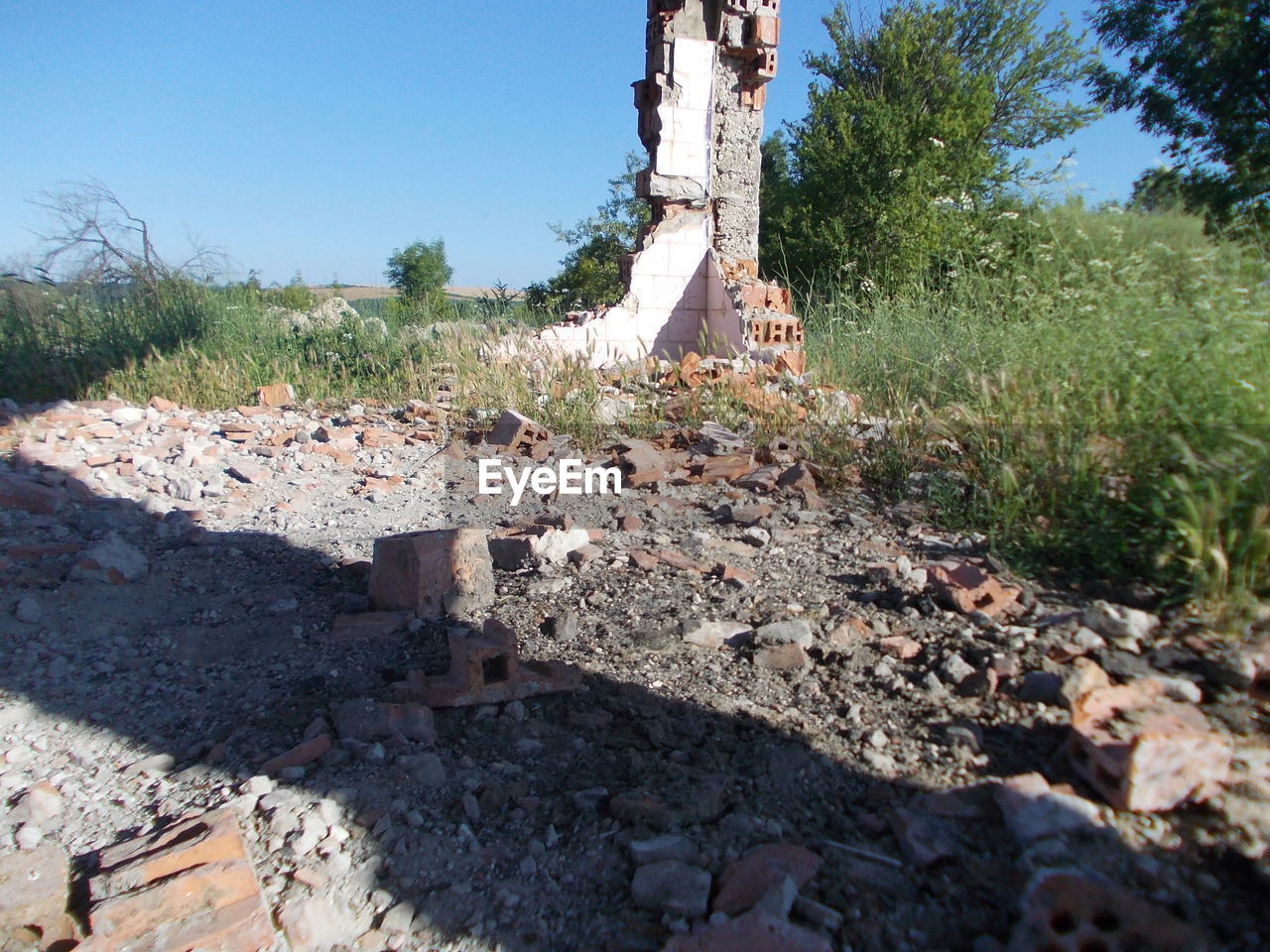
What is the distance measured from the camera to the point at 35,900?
1849 millimetres

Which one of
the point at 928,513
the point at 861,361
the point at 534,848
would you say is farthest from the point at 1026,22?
the point at 534,848

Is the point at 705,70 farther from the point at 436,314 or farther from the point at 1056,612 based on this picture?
the point at 1056,612

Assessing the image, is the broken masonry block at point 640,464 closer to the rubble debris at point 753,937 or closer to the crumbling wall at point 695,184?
the rubble debris at point 753,937

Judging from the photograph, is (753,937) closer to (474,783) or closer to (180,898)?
(474,783)

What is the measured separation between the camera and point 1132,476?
287 cm

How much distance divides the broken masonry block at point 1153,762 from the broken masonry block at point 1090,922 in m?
0.27

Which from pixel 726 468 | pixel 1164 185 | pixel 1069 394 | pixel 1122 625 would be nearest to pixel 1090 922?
pixel 1122 625

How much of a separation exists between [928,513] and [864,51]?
1947 centimetres

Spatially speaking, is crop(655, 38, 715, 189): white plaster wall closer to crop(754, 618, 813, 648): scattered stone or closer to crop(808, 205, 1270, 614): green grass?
crop(808, 205, 1270, 614): green grass

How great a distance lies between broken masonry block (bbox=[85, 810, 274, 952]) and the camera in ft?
5.88

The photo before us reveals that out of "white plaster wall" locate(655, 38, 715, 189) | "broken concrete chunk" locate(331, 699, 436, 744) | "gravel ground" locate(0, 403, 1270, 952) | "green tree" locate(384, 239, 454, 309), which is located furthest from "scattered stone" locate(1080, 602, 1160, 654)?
"green tree" locate(384, 239, 454, 309)

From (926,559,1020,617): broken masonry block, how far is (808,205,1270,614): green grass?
247 millimetres

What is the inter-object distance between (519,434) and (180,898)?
3.85 m
